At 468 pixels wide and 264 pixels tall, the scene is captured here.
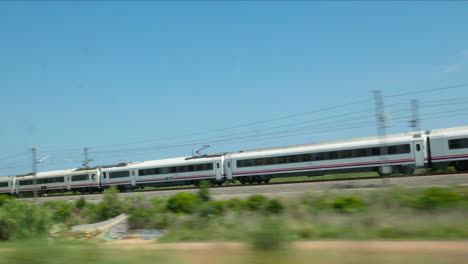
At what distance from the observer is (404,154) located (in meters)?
30.5

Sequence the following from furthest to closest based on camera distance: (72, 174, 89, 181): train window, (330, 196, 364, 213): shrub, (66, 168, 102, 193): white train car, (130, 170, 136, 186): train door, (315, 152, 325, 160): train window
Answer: (72, 174, 89, 181): train window
(66, 168, 102, 193): white train car
(130, 170, 136, 186): train door
(315, 152, 325, 160): train window
(330, 196, 364, 213): shrub

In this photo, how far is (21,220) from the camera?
800 inches

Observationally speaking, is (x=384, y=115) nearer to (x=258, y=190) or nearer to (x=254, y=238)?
(x=258, y=190)

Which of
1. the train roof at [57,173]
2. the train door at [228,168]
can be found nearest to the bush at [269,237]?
the train door at [228,168]

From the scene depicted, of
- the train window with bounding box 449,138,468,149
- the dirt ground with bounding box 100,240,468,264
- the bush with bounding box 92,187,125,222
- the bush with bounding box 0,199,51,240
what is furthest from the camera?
the train window with bounding box 449,138,468,149

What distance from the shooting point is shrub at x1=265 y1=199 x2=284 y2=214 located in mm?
20239

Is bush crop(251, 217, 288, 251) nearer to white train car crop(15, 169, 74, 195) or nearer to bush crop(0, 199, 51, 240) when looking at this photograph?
bush crop(0, 199, 51, 240)

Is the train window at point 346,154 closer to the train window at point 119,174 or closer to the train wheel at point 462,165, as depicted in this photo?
the train wheel at point 462,165

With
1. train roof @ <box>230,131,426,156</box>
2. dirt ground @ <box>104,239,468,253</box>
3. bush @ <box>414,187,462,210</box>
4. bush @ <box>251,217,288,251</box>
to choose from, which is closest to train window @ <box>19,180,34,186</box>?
train roof @ <box>230,131,426,156</box>

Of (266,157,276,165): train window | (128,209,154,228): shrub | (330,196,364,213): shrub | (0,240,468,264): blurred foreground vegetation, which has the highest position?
(266,157,276,165): train window

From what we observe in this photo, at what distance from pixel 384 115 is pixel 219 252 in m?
20.1

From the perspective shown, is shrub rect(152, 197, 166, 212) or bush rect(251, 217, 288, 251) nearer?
bush rect(251, 217, 288, 251)

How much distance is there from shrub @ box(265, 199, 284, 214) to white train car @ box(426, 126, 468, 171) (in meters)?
14.8

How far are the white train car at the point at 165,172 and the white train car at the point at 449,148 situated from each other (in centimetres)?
1771
